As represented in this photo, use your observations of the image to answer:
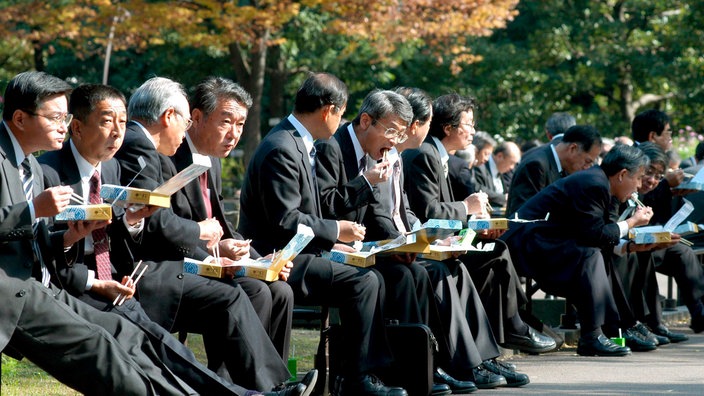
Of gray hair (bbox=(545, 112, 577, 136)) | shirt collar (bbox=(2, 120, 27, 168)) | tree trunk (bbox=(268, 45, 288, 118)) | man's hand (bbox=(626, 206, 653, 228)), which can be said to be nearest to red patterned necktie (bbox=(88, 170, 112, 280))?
shirt collar (bbox=(2, 120, 27, 168))

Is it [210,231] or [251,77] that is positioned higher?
[251,77]

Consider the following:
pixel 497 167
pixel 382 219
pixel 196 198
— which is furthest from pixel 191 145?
pixel 497 167

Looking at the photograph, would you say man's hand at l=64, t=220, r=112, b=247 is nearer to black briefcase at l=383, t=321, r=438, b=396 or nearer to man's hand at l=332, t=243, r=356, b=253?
man's hand at l=332, t=243, r=356, b=253

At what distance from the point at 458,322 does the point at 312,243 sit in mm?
1183

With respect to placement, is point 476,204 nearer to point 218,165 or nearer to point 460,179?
point 460,179

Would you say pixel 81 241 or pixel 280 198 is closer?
pixel 81 241

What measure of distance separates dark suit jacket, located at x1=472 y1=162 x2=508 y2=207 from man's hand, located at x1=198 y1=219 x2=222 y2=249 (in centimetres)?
728

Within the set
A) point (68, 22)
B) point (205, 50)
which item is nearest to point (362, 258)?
point (68, 22)

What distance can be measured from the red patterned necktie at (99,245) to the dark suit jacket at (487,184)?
7887 mm

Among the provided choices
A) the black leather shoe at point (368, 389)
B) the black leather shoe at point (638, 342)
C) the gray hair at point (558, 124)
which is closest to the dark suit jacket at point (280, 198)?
the black leather shoe at point (368, 389)

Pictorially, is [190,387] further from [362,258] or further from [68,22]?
[68,22]

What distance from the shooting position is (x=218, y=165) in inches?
277

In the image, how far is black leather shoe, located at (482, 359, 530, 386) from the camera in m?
7.75

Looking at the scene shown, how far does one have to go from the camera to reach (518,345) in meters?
8.76
